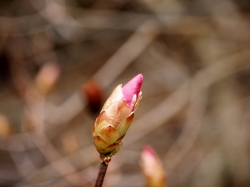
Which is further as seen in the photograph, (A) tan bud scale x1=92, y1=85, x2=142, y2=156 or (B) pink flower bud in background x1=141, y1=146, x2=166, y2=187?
(B) pink flower bud in background x1=141, y1=146, x2=166, y2=187

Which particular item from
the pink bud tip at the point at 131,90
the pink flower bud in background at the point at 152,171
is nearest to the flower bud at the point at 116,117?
the pink bud tip at the point at 131,90

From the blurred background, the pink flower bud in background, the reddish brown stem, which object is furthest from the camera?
the blurred background

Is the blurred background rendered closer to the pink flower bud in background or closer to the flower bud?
the pink flower bud in background

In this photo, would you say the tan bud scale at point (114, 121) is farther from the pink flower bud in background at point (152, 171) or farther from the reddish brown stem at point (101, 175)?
the pink flower bud in background at point (152, 171)

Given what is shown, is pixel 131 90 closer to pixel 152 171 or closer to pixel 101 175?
pixel 101 175

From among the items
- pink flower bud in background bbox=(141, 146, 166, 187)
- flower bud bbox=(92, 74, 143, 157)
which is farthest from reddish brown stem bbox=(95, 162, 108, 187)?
pink flower bud in background bbox=(141, 146, 166, 187)

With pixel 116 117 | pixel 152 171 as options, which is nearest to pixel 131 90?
pixel 116 117

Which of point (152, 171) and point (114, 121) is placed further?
point (152, 171)
